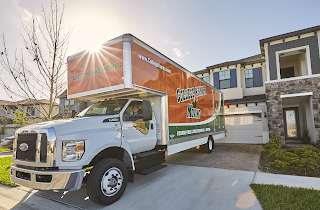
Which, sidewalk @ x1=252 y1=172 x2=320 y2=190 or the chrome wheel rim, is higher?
the chrome wheel rim

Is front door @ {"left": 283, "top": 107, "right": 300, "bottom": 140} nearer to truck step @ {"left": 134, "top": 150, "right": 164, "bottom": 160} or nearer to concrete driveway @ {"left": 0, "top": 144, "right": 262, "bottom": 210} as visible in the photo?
concrete driveway @ {"left": 0, "top": 144, "right": 262, "bottom": 210}

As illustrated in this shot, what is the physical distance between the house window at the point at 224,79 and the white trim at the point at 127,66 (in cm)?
1275

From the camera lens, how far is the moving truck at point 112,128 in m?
3.31

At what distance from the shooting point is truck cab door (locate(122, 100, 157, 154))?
4.47 metres

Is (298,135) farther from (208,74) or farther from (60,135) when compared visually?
(60,135)

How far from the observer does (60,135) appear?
3.30 metres

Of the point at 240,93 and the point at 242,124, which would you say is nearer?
the point at 242,124

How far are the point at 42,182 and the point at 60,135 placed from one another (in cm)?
85

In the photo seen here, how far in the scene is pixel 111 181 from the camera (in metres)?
3.73

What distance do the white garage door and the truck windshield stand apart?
10835 millimetres

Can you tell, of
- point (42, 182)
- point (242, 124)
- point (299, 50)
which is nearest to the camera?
point (42, 182)

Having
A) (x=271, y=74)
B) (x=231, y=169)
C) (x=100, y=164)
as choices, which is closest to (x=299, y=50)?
(x=271, y=74)

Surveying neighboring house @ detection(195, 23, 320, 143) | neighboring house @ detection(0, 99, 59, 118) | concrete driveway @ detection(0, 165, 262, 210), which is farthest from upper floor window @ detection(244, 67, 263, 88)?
neighboring house @ detection(0, 99, 59, 118)

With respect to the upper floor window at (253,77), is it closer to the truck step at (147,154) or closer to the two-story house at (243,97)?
the two-story house at (243,97)
